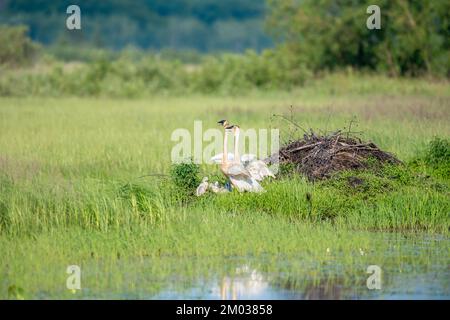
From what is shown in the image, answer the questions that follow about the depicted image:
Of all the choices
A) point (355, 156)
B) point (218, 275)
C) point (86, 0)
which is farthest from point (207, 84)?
point (86, 0)

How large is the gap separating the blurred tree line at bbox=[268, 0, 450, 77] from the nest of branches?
56.8 feet

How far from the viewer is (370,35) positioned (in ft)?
103

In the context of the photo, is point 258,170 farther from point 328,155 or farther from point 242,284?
point 242,284

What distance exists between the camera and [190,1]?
376ft

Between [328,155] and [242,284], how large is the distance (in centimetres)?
369

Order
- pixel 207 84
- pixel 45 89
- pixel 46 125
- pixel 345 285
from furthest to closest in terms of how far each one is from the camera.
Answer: pixel 207 84 < pixel 45 89 < pixel 46 125 < pixel 345 285

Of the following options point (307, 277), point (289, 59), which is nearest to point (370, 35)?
point (289, 59)

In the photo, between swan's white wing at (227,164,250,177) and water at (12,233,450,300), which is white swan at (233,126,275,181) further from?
water at (12,233,450,300)

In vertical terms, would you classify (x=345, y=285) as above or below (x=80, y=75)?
below

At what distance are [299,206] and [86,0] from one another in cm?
9356

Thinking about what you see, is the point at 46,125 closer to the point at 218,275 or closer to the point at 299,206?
the point at 299,206

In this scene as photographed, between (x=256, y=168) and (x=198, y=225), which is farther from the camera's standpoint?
(x=256, y=168)

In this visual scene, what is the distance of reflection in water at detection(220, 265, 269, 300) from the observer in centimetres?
758

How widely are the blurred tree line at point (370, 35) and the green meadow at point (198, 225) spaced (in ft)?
46.6
